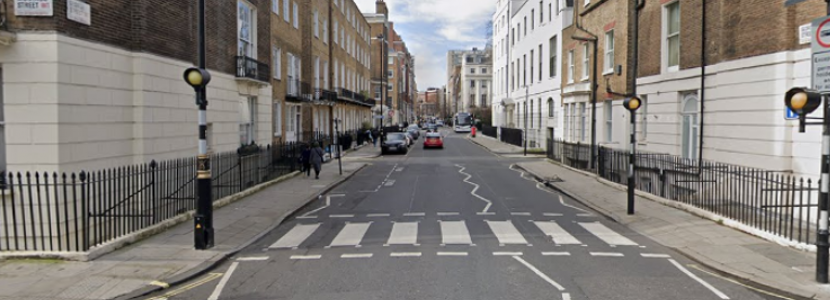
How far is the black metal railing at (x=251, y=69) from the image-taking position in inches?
753

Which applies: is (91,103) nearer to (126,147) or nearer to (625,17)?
(126,147)

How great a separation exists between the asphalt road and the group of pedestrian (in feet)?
22.0

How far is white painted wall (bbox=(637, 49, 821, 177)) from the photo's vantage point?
40.1 ft

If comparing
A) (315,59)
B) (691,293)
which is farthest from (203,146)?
(315,59)

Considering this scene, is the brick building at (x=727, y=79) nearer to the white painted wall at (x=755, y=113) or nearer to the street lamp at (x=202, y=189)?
the white painted wall at (x=755, y=113)

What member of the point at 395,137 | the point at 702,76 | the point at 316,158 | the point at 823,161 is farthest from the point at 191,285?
the point at 395,137

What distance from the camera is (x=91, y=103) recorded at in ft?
35.8

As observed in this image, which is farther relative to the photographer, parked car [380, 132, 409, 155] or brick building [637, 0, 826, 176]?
parked car [380, 132, 409, 155]

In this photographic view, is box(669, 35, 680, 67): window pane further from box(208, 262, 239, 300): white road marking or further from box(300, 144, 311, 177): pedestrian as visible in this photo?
box(208, 262, 239, 300): white road marking

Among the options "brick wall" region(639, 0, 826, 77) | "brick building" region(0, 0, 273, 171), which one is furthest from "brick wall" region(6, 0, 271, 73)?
"brick wall" region(639, 0, 826, 77)

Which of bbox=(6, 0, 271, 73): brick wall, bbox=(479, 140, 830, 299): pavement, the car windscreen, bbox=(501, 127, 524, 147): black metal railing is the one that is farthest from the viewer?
bbox=(501, 127, 524, 147): black metal railing

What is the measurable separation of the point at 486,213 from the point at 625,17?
40.9 feet

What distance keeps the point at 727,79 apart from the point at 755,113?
4.93 ft

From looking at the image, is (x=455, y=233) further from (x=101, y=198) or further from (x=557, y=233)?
(x=101, y=198)
